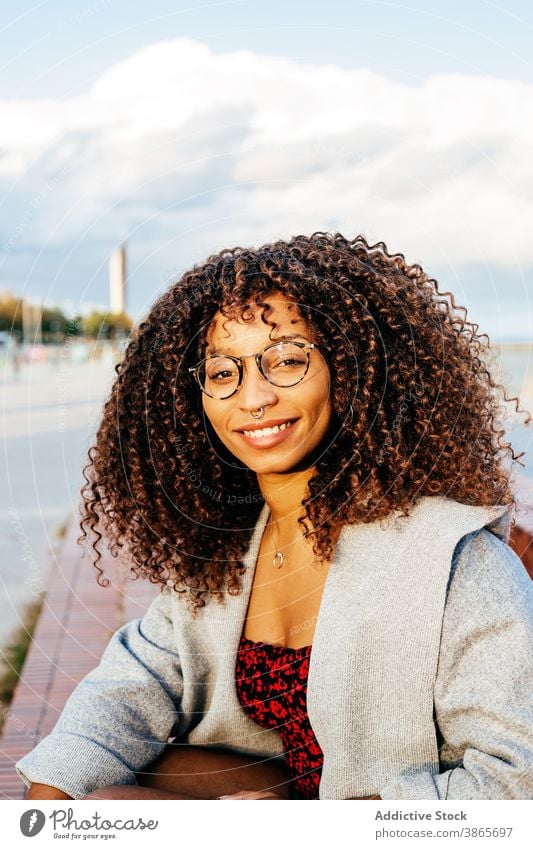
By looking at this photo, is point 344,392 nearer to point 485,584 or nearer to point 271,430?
point 271,430

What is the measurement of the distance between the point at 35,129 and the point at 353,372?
2.47 ft

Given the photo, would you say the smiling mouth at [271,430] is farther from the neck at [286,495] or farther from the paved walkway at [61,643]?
the paved walkway at [61,643]

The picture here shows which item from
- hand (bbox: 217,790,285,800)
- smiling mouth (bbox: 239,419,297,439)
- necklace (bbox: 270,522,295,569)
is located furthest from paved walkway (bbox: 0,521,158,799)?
smiling mouth (bbox: 239,419,297,439)

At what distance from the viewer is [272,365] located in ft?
5.25

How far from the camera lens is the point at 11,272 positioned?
5.82ft

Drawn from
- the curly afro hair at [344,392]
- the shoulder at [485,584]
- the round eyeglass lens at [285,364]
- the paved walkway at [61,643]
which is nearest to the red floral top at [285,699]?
the curly afro hair at [344,392]

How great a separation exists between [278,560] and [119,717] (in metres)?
0.39

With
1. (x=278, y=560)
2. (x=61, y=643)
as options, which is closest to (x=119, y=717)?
(x=278, y=560)

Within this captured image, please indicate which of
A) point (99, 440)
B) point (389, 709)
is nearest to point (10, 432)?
point (99, 440)

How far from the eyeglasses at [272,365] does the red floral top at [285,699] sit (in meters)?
0.45

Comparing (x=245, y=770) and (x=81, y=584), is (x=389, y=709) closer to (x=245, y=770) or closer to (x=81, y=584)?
(x=245, y=770)

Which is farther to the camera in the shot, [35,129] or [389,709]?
[35,129]

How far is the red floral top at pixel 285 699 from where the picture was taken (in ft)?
5.37

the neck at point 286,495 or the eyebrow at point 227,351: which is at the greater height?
the eyebrow at point 227,351
